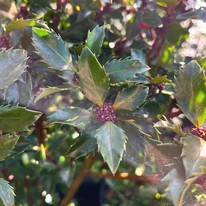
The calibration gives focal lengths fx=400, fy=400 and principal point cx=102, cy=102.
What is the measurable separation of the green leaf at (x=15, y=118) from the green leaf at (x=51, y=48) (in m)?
0.09

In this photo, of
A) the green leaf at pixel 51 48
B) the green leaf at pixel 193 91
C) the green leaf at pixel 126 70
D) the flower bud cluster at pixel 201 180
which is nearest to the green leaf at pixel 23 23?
the green leaf at pixel 51 48

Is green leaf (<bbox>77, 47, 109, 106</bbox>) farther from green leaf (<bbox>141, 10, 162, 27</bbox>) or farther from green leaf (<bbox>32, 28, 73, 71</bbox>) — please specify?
green leaf (<bbox>141, 10, 162, 27</bbox>)

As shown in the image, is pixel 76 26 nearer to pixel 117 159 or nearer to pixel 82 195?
pixel 117 159

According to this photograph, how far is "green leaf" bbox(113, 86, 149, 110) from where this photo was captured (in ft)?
2.10

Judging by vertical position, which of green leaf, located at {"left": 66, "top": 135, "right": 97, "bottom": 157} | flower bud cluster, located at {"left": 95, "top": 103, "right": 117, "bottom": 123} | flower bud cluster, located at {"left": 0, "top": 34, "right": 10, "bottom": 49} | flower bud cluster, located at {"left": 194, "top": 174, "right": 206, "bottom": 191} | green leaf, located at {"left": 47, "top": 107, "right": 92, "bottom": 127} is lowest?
green leaf, located at {"left": 66, "top": 135, "right": 97, "bottom": 157}

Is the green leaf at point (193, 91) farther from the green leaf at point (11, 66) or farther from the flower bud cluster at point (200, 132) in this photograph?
the green leaf at point (11, 66)

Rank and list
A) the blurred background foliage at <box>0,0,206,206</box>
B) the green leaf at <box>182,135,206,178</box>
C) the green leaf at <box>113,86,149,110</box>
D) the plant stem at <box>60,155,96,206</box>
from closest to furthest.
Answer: the green leaf at <box>182,135,206,178</box> < the green leaf at <box>113,86,149,110</box> < the blurred background foliage at <box>0,0,206,206</box> < the plant stem at <box>60,155,96,206</box>

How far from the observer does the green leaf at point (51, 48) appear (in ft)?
2.08

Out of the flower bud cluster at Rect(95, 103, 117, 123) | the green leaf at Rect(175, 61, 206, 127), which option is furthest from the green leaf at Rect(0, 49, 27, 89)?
the green leaf at Rect(175, 61, 206, 127)

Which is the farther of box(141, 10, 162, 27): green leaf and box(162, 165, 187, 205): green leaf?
box(141, 10, 162, 27): green leaf

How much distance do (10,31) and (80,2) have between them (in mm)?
201

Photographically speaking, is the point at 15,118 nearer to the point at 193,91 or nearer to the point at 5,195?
the point at 5,195

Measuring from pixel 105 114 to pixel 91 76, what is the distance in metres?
0.07

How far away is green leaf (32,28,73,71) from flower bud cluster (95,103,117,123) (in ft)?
0.27
